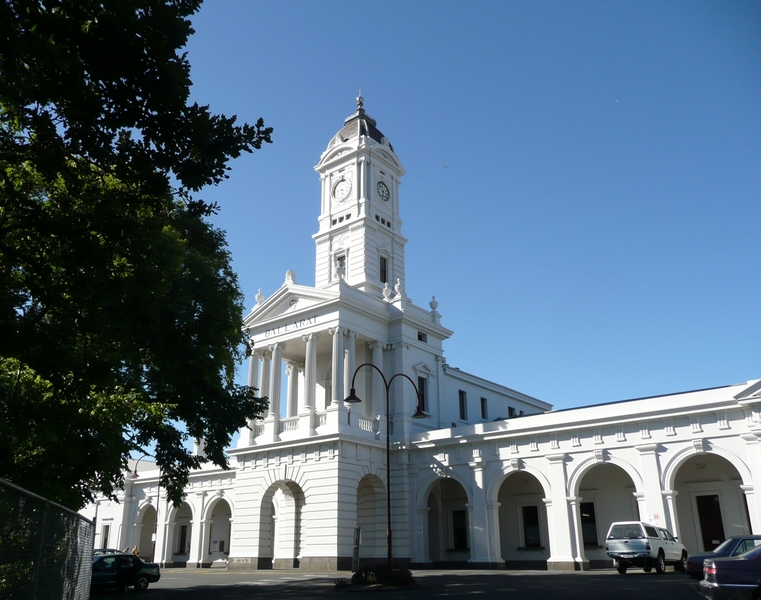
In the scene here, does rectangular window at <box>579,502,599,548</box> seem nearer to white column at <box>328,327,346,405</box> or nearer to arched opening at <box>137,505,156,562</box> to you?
white column at <box>328,327,346,405</box>

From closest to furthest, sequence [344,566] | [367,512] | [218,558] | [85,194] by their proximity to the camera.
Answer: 1. [85,194]
2. [344,566]
3. [367,512]
4. [218,558]

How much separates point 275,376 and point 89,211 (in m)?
27.3

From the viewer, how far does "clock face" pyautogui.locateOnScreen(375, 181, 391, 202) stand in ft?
150

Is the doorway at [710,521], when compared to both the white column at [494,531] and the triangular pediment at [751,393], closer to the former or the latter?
the triangular pediment at [751,393]

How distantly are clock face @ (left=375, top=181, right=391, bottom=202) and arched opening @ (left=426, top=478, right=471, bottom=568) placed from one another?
19.4 metres

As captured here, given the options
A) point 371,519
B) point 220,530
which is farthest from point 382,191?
point 220,530

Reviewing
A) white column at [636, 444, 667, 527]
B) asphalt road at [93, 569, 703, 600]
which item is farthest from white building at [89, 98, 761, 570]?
asphalt road at [93, 569, 703, 600]

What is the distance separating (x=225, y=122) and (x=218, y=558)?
124 feet

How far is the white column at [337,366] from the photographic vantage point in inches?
1378

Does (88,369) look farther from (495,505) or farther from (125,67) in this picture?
(495,505)

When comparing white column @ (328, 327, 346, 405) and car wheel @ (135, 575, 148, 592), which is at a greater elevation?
white column @ (328, 327, 346, 405)

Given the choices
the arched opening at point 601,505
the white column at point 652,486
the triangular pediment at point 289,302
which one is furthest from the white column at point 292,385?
the white column at point 652,486

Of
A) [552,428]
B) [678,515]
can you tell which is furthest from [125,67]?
[678,515]

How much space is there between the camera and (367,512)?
1426 inches
